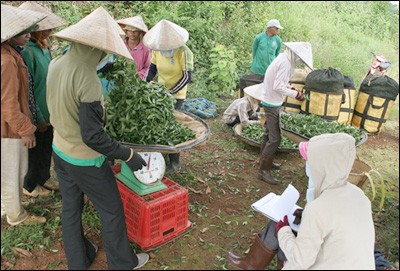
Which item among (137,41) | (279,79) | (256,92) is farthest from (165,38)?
(256,92)

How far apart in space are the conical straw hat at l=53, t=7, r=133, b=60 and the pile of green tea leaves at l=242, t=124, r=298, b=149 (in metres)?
3.39

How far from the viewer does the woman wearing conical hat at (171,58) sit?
445cm

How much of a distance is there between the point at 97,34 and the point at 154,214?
1638 mm

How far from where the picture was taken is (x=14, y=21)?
2.77m

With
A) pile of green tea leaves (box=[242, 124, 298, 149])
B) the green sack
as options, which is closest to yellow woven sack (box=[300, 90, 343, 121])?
the green sack

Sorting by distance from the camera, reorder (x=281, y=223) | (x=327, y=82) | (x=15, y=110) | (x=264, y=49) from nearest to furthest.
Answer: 1. (x=281, y=223)
2. (x=15, y=110)
3. (x=327, y=82)
4. (x=264, y=49)

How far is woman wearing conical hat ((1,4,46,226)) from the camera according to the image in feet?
9.12

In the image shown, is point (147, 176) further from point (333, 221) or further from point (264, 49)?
point (264, 49)

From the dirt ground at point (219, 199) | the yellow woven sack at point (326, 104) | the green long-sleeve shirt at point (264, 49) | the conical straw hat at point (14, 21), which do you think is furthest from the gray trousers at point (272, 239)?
the green long-sleeve shirt at point (264, 49)

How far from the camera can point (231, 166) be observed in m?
5.23

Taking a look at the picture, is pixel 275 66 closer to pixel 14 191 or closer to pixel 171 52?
pixel 171 52

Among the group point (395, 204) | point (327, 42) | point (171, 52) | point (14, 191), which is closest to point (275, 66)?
point (171, 52)

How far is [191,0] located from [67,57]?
863 centimetres

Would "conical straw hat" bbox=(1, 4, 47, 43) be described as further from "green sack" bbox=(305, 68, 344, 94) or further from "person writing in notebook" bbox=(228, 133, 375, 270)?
"green sack" bbox=(305, 68, 344, 94)
